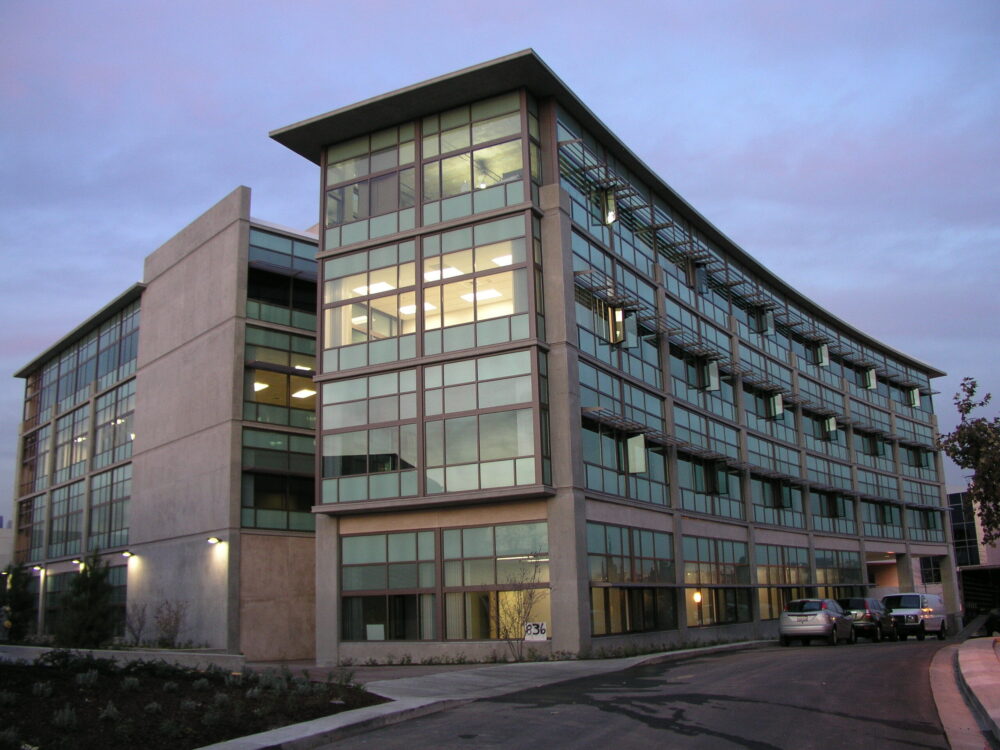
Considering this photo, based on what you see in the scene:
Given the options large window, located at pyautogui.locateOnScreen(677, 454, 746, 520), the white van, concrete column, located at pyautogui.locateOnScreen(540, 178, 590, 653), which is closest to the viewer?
concrete column, located at pyautogui.locateOnScreen(540, 178, 590, 653)

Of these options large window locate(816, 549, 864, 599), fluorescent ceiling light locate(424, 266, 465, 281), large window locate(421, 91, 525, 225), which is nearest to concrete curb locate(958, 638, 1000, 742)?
fluorescent ceiling light locate(424, 266, 465, 281)

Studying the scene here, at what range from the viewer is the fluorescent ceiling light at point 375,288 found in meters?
33.0

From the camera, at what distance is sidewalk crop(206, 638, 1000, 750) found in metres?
12.1

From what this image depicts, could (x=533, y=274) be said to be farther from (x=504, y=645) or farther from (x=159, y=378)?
(x=159, y=378)

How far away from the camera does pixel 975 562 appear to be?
301 feet

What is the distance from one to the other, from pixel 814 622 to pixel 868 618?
5.05 m

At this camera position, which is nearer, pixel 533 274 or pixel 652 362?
pixel 533 274

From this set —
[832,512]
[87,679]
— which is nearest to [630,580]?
[87,679]

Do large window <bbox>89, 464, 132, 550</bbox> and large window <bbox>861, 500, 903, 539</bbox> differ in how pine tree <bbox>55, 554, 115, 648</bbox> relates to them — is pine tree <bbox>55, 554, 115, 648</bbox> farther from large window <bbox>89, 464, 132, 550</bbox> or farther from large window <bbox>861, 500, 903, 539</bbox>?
large window <bbox>861, 500, 903, 539</bbox>

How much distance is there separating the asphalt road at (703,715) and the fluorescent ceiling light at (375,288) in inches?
663

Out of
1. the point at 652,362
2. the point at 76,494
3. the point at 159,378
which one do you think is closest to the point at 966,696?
the point at 652,362

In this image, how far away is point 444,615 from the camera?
3008 centimetres

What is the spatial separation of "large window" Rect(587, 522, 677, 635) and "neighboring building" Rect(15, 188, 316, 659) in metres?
13.8

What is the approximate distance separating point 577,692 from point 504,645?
455 inches
